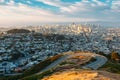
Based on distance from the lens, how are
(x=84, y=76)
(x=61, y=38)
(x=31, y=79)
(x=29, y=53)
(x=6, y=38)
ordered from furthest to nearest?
(x=61, y=38) → (x=6, y=38) → (x=29, y=53) → (x=31, y=79) → (x=84, y=76)

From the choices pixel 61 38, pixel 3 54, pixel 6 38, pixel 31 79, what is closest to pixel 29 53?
pixel 3 54

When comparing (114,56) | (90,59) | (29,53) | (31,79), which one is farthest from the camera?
(29,53)

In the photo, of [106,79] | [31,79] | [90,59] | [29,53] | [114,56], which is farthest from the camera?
[29,53]

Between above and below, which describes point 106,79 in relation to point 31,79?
above

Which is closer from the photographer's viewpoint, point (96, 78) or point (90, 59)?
point (96, 78)

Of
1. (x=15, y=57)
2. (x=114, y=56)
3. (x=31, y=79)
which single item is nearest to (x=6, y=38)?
(x=15, y=57)

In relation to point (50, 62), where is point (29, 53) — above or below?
below

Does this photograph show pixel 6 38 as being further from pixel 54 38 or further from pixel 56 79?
pixel 56 79

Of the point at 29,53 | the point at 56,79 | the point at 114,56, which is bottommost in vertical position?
the point at 29,53

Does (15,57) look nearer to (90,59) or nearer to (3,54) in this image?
(3,54)
